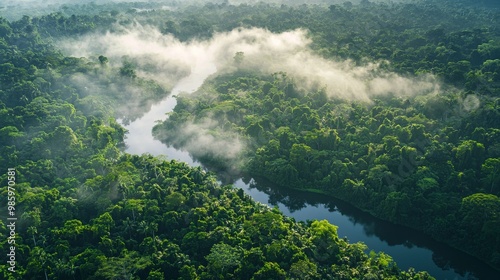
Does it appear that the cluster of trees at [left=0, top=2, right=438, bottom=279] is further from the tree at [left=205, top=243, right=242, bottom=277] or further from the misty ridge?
the misty ridge

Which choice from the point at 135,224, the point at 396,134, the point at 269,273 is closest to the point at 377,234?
the point at 396,134

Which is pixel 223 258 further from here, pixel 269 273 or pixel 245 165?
pixel 245 165

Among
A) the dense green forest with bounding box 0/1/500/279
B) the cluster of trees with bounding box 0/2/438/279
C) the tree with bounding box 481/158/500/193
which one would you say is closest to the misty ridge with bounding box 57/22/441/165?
the dense green forest with bounding box 0/1/500/279

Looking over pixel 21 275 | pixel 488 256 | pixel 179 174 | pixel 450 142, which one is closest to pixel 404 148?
pixel 450 142

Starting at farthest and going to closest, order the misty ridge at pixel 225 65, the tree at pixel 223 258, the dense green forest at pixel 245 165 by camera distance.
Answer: the misty ridge at pixel 225 65 < the dense green forest at pixel 245 165 < the tree at pixel 223 258

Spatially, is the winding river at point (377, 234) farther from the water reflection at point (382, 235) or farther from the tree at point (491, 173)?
the tree at point (491, 173)

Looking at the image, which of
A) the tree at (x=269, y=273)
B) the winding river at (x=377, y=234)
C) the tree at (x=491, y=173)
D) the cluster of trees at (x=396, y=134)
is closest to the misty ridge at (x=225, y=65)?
the cluster of trees at (x=396, y=134)

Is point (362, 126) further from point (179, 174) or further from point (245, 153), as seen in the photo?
point (179, 174)
